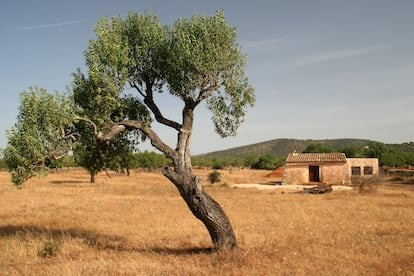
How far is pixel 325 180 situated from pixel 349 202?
69.0 feet

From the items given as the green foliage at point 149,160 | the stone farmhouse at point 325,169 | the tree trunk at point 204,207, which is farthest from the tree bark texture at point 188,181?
the green foliage at point 149,160

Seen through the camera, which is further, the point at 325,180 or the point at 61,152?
the point at 325,180

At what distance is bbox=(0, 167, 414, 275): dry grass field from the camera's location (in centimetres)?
1112

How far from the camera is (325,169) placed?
4938 cm

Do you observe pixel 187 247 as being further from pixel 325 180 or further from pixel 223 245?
pixel 325 180

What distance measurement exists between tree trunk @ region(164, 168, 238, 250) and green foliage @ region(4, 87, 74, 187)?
13.1 ft

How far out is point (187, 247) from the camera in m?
14.8

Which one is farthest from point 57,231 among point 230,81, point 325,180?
point 325,180

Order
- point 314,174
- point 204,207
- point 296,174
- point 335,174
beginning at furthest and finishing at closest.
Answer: point 314,174 → point 296,174 → point 335,174 → point 204,207

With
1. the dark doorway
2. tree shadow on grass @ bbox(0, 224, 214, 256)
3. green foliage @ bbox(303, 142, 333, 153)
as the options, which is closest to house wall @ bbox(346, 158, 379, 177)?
the dark doorway

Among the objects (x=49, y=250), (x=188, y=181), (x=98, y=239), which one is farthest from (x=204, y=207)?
(x=98, y=239)

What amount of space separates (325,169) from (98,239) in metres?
39.0

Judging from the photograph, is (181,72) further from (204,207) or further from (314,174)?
(314,174)

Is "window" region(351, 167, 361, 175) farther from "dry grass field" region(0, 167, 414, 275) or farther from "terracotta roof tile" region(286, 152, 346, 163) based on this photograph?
"dry grass field" region(0, 167, 414, 275)
